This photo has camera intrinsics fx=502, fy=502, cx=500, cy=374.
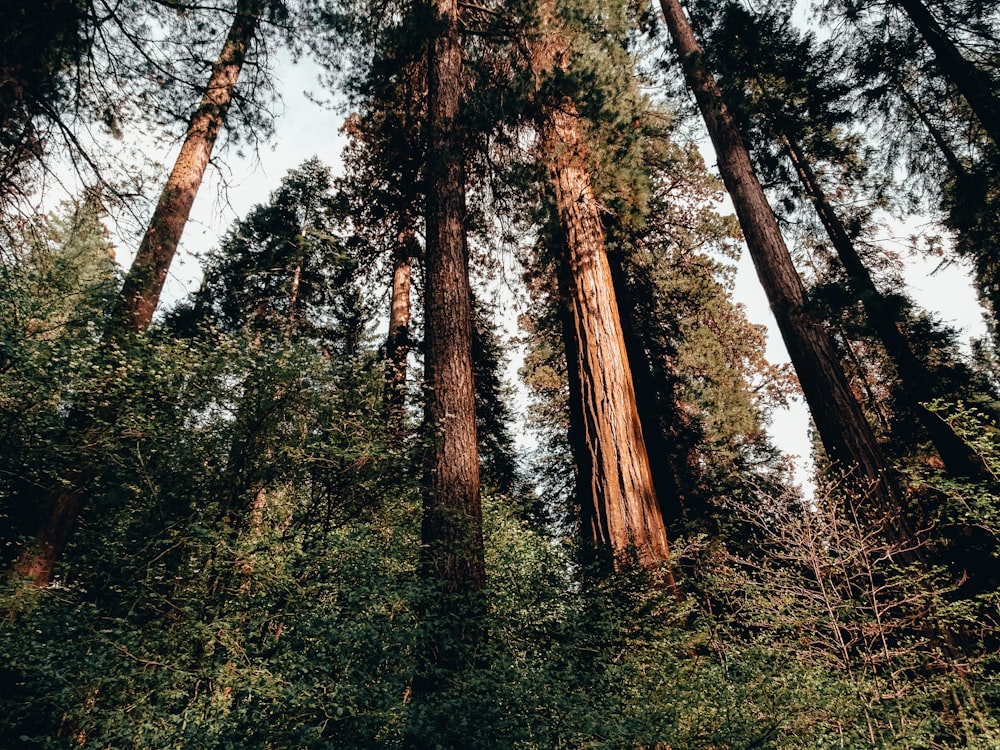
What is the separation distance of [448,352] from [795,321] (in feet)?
14.0

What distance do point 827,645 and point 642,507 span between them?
1.95 meters

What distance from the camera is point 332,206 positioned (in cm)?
1083

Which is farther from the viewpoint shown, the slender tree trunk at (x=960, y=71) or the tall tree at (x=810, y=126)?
the tall tree at (x=810, y=126)

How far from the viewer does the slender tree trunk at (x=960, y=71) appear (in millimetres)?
5121

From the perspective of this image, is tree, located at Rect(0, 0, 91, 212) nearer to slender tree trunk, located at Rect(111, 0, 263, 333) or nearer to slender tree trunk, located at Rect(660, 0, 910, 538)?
slender tree trunk, located at Rect(111, 0, 263, 333)


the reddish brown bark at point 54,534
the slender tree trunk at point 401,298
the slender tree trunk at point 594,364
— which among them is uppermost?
the slender tree trunk at point 401,298

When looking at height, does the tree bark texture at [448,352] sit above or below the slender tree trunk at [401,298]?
below

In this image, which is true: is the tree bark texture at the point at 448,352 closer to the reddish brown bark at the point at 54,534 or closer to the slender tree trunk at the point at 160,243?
the slender tree trunk at the point at 160,243

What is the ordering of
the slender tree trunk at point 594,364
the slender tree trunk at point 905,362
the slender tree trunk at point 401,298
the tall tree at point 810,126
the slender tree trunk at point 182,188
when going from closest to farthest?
the slender tree trunk at point 594,364, the slender tree trunk at point 182,188, the tall tree at point 810,126, the slender tree trunk at point 905,362, the slender tree trunk at point 401,298

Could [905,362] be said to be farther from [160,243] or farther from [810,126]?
[160,243]

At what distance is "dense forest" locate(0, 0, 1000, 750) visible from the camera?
335 cm

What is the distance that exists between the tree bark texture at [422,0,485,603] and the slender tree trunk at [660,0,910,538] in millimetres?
3854

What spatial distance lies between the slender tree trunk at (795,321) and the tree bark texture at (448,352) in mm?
3854

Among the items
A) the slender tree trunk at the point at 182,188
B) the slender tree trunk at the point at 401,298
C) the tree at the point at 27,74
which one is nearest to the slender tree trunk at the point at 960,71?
the slender tree trunk at the point at 182,188
